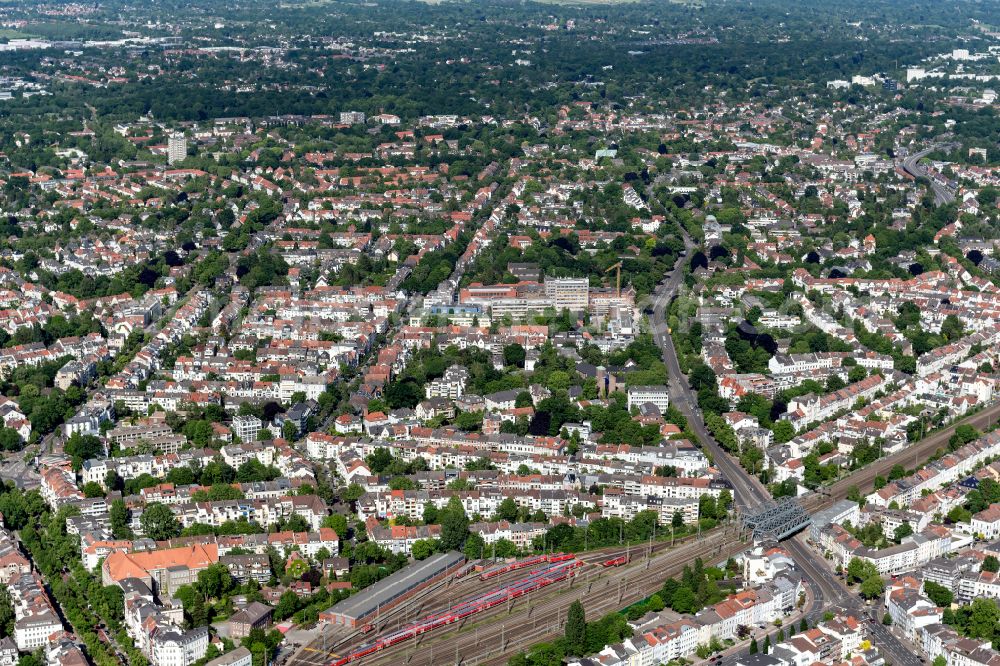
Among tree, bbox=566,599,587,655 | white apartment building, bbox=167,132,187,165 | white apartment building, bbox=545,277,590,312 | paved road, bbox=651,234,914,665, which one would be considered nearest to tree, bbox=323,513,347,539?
tree, bbox=566,599,587,655

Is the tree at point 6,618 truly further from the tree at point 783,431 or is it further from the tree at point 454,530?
the tree at point 783,431

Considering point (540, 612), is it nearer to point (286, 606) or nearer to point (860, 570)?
point (286, 606)

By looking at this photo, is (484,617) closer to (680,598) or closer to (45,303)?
(680,598)

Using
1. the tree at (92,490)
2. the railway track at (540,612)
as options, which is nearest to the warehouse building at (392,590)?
the railway track at (540,612)

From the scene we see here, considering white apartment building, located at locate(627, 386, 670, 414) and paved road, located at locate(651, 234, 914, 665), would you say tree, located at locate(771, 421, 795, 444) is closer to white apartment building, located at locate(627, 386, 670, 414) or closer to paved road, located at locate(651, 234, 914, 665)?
paved road, located at locate(651, 234, 914, 665)

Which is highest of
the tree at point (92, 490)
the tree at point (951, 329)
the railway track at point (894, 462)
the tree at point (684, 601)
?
the tree at point (684, 601)
